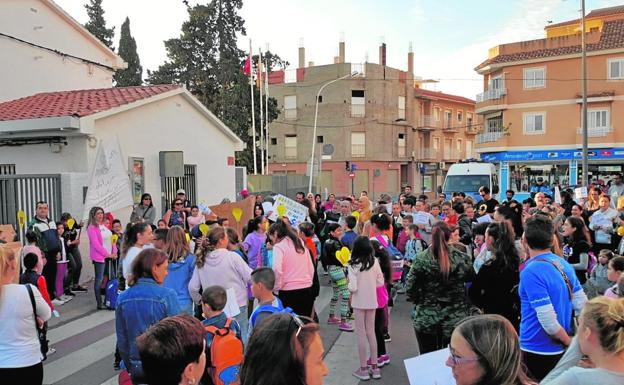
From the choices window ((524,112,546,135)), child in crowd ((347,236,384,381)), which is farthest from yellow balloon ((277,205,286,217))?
window ((524,112,546,135))

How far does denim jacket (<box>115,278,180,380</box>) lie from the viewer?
12.2ft

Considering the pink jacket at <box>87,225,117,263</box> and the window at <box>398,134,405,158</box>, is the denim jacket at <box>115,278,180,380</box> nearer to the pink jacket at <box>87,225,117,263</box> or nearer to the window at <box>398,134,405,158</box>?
the pink jacket at <box>87,225,117,263</box>

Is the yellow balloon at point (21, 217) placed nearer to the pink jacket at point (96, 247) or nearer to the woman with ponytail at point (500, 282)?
the pink jacket at point (96, 247)

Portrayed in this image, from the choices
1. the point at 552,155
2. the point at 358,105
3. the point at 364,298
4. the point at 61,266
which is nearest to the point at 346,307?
the point at 364,298

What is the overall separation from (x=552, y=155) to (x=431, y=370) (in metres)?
36.4

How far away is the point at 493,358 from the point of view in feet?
6.89

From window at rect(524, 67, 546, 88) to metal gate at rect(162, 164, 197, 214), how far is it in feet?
94.6

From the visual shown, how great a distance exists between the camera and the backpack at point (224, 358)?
3.64m

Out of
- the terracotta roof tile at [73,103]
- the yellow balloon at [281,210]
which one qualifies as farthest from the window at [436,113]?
the yellow balloon at [281,210]

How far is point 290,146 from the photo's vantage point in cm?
5072

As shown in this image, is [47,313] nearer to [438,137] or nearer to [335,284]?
[335,284]

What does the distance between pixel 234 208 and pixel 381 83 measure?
3974cm

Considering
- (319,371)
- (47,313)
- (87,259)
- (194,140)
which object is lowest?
(87,259)

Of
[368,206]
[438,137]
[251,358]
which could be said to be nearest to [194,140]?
[368,206]
